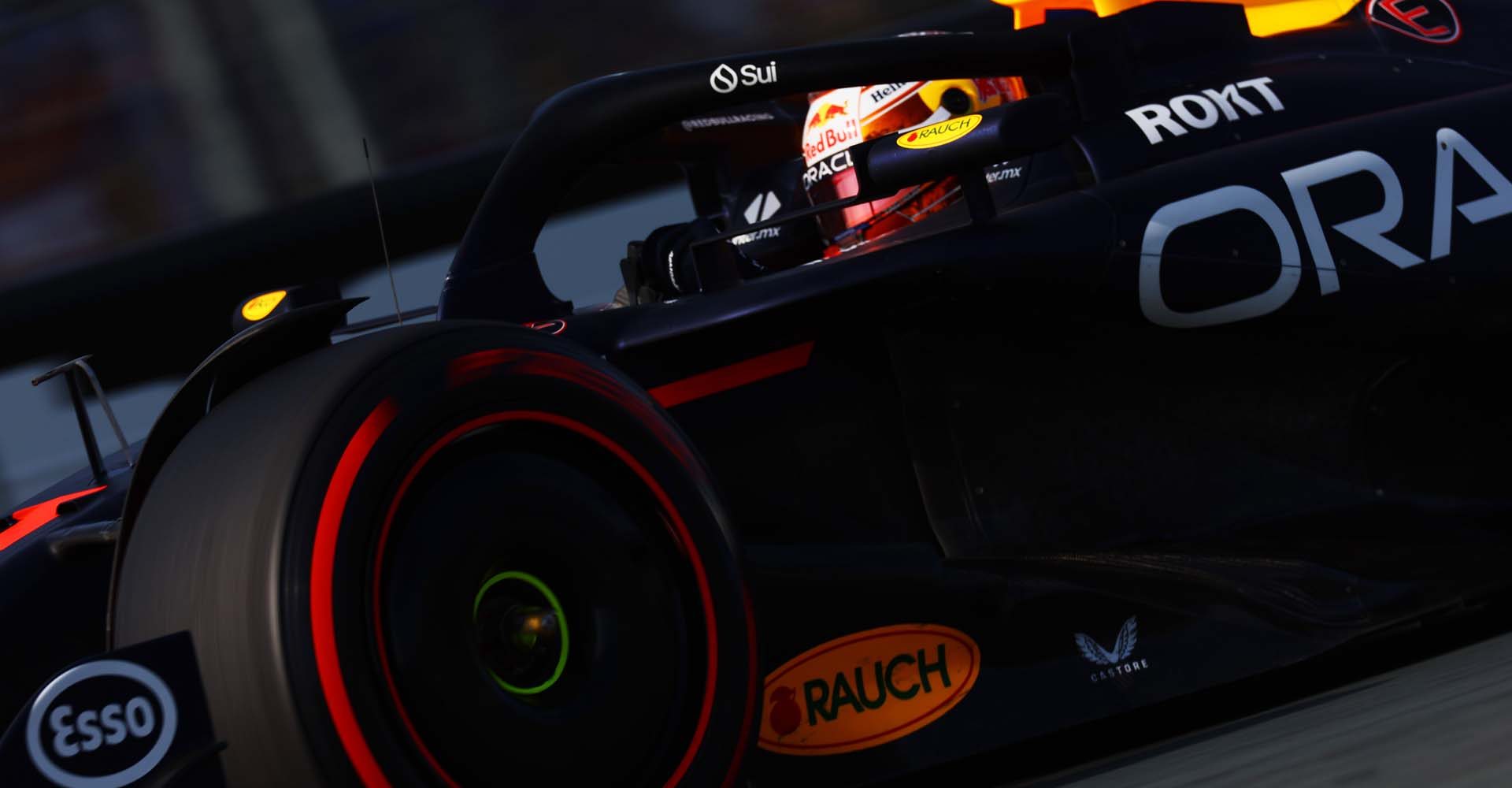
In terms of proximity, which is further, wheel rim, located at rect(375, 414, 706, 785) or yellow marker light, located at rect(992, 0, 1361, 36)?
yellow marker light, located at rect(992, 0, 1361, 36)

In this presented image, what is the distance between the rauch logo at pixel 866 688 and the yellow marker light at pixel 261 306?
1.46 m

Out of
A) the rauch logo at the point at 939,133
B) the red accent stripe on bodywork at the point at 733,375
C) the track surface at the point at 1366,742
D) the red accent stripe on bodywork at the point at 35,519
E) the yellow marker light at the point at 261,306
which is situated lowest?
the track surface at the point at 1366,742

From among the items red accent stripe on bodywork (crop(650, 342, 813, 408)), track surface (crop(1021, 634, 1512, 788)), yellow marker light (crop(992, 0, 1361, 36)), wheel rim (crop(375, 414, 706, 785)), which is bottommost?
track surface (crop(1021, 634, 1512, 788))

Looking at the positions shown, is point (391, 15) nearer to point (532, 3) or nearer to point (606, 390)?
point (532, 3)

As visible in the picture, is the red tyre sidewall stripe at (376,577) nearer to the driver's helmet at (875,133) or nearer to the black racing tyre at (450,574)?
the black racing tyre at (450,574)

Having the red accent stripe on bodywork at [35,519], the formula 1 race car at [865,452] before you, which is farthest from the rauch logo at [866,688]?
the red accent stripe on bodywork at [35,519]

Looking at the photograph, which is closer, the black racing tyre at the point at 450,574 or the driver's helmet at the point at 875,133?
the black racing tyre at the point at 450,574

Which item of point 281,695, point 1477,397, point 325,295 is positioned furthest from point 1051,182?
point 281,695

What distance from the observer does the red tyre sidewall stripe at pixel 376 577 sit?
5.08 feet

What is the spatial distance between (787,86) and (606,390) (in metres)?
1.08

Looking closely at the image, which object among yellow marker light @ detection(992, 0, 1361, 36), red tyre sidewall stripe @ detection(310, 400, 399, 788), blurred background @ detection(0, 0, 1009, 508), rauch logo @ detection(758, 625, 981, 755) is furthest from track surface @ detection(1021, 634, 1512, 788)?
blurred background @ detection(0, 0, 1009, 508)

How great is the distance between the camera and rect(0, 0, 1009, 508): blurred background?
7293 mm

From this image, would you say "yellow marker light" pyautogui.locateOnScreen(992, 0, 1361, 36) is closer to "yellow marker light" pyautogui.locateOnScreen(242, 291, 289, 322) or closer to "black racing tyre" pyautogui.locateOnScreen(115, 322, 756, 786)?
"yellow marker light" pyautogui.locateOnScreen(242, 291, 289, 322)

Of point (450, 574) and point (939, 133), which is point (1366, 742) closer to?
point (450, 574)
